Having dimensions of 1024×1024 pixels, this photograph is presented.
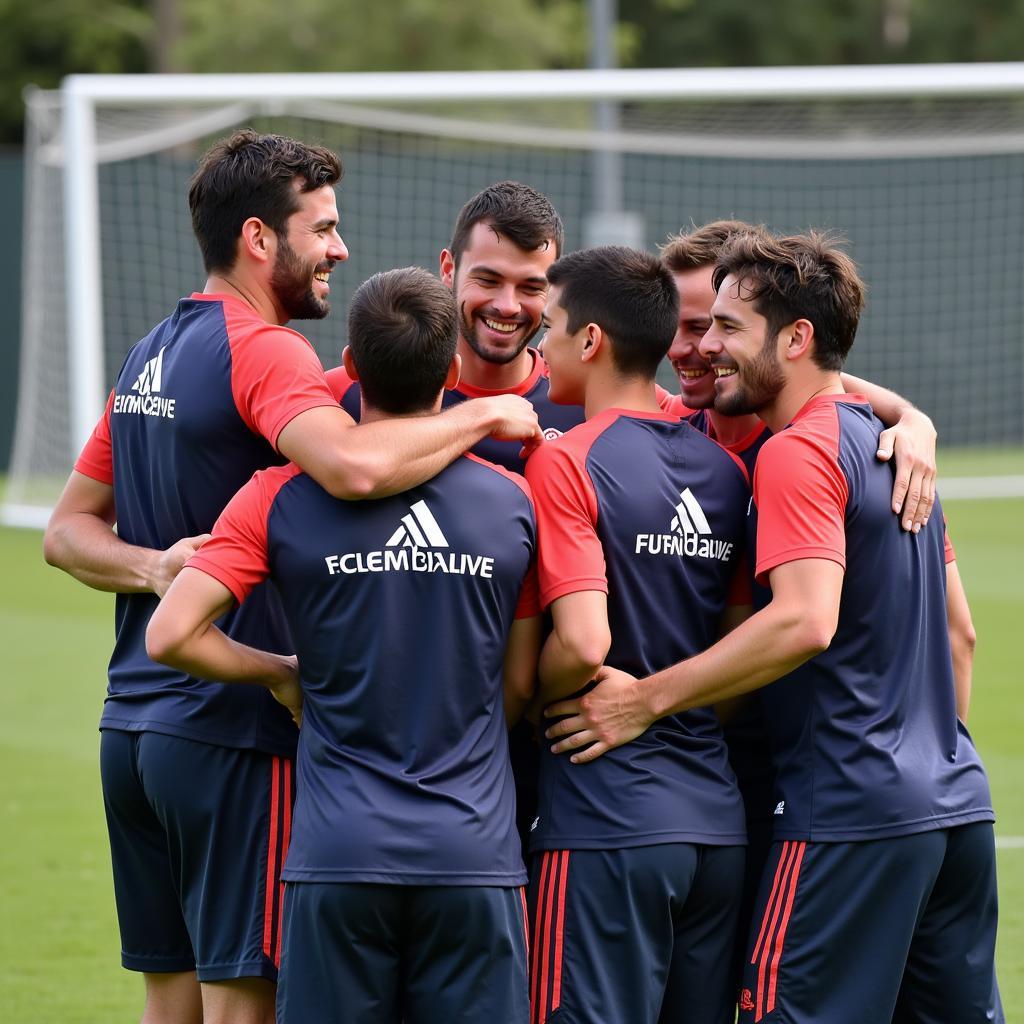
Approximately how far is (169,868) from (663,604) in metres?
1.48

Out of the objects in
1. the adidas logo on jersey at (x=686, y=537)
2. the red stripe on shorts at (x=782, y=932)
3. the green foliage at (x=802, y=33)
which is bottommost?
the red stripe on shorts at (x=782, y=932)

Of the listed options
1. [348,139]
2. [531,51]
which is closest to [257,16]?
[531,51]

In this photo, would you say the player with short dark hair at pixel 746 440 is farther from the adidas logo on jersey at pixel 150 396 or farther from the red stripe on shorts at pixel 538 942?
the adidas logo on jersey at pixel 150 396

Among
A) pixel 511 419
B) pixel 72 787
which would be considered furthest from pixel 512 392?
pixel 72 787

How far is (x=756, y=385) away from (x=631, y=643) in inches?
28.0

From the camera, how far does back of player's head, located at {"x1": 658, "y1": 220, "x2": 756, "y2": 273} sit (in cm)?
443

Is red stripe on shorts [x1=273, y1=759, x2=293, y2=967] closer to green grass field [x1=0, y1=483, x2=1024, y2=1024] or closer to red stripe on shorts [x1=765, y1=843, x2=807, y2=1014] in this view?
Answer: red stripe on shorts [x1=765, y1=843, x2=807, y2=1014]

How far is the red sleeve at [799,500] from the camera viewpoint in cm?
354

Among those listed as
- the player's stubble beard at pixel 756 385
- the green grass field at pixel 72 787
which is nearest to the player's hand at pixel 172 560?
the player's stubble beard at pixel 756 385

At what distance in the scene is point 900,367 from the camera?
74.9 ft

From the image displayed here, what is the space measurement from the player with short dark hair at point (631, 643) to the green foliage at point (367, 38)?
2766 cm

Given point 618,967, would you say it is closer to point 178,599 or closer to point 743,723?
point 743,723

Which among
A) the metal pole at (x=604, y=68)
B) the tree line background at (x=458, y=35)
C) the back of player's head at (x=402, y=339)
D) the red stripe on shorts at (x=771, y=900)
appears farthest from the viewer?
the tree line background at (x=458, y=35)

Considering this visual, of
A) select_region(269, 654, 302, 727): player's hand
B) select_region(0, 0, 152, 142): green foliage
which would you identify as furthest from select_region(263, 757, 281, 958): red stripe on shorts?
select_region(0, 0, 152, 142): green foliage
